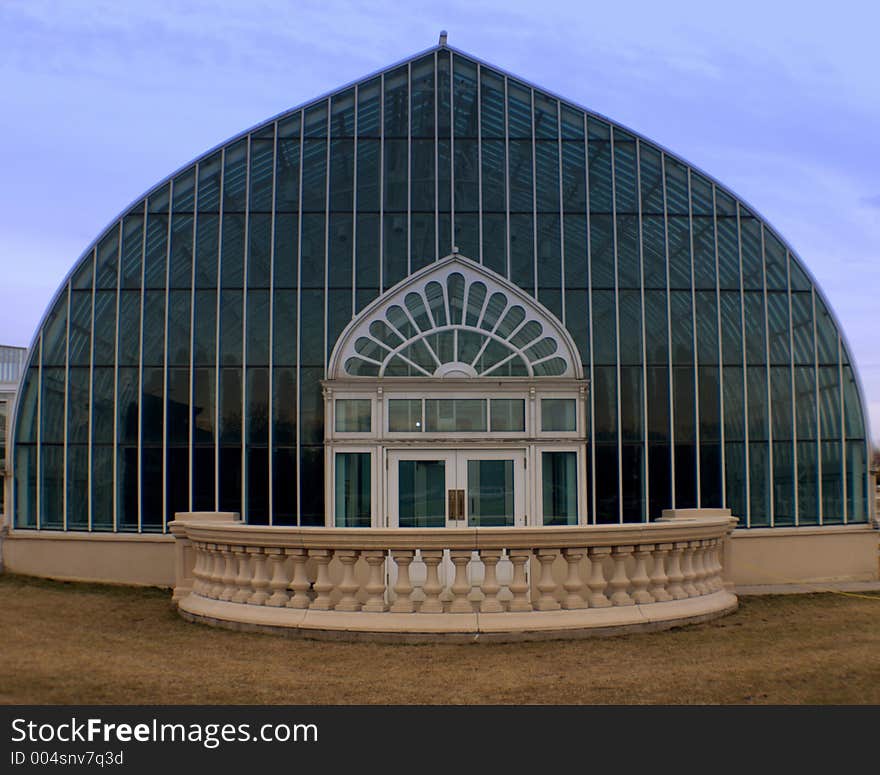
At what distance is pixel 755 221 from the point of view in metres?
18.3

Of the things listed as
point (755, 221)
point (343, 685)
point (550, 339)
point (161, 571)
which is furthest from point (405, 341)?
point (343, 685)

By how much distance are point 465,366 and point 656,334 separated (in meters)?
3.59

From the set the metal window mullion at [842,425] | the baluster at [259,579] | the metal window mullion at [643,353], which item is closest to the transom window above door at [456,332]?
the metal window mullion at [643,353]

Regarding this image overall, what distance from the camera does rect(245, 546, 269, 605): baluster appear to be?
1054 centimetres

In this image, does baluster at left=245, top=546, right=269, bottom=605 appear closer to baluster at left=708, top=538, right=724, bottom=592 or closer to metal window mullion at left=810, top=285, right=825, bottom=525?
baluster at left=708, top=538, right=724, bottom=592

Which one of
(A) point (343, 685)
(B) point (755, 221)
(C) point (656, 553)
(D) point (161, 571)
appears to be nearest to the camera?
(A) point (343, 685)

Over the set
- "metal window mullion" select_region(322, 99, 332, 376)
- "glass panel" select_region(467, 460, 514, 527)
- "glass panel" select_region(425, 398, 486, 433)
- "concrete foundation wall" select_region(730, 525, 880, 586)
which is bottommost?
"concrete foundation wall" select_region(730, 525, 880, 586)

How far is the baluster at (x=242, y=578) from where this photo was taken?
1073cm

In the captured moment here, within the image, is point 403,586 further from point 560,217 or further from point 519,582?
point 560,217

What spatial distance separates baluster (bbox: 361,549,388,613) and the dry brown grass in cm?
59

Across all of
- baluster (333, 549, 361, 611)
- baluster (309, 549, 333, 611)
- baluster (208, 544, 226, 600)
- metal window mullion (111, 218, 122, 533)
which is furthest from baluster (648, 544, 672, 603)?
metal window mullion (111, 218, 122, 533)

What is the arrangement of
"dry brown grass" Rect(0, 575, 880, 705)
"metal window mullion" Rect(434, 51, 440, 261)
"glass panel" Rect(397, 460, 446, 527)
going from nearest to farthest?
"dry brown grass" Rect(0, 575, 880, 705) < "glass panel" Rect(397, 460, 446, 527) < "metal window mullion" Rect(434, 51, 440, 261)

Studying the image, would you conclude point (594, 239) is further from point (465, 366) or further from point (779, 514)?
point (779, 514)

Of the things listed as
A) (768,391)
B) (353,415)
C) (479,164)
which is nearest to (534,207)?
(479,164)
